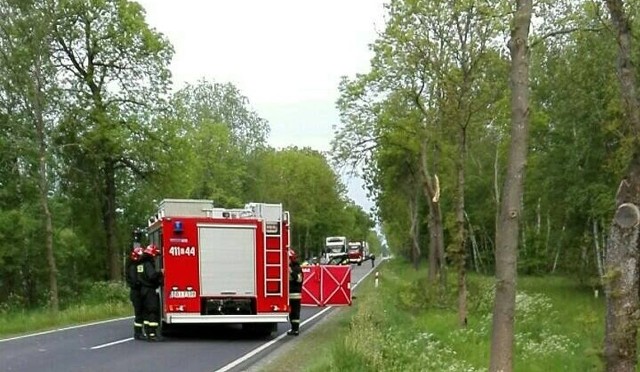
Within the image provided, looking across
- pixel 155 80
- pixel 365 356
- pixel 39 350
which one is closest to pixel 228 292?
pixel 39 350

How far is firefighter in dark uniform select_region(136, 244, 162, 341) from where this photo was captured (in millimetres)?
19016

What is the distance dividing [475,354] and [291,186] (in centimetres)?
6500

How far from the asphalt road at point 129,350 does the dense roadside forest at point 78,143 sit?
9026mm

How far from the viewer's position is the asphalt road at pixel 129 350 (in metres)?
14.6

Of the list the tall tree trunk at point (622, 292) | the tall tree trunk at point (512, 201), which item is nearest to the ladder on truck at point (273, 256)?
the tall tree trunk at point (622, 292)

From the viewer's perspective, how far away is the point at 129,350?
17.0m

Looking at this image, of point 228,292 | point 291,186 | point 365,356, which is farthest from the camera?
point 291,186

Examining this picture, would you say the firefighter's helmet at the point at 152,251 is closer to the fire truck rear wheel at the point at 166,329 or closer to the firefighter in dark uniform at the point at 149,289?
the firefighter in dark uniform at the point at 149,289

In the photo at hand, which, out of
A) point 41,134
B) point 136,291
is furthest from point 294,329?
point 41,134

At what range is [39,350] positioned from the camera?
17.1 metres

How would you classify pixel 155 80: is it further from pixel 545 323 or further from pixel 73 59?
pixel 545 323

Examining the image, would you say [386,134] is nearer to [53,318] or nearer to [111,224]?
[53,318]

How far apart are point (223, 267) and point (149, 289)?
1.62m

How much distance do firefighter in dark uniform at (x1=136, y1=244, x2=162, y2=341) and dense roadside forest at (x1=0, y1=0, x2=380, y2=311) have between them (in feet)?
35.2
